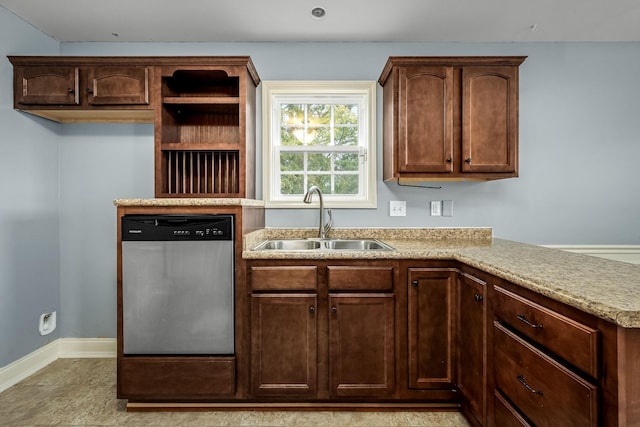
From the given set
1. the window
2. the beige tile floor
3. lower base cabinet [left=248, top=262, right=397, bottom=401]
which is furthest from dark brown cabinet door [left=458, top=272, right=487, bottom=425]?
the window

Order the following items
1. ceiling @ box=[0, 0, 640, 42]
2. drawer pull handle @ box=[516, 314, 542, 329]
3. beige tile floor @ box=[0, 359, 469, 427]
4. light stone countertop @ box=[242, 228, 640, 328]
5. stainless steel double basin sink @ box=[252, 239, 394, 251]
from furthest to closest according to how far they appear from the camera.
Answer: stainless steel double basin sink @ box=[252, 239, 394, 251]
ceiling @ box=[0, 0, 640, 42]
beige tile floor @ box=[0, 359, 469, 427]
drawer pull handle @ box=[516, 314, 542, 329]
light stone countertop @ box=[242, 228, 640, 328]

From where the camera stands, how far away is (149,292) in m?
1.88

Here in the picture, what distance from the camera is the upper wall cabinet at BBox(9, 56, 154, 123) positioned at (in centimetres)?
225

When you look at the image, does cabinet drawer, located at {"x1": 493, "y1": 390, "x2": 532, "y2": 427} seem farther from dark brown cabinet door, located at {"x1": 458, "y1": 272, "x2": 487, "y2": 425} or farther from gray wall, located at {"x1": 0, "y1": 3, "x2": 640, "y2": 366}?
gray wall, located at {"x1": 0, "y1": 3, "x2": 640, "y2": 366}

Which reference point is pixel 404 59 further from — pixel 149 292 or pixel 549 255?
pixel 149 292

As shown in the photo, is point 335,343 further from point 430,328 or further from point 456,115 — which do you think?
point 456,115

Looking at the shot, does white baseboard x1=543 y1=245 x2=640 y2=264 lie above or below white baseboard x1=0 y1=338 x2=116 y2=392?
above

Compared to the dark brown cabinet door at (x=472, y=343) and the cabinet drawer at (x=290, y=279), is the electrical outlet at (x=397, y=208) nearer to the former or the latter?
the dark brown cabinet door at (x=472, y=343)

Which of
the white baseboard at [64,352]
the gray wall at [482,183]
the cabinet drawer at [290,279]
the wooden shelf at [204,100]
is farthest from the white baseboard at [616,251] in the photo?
the white baseboard at [64,352]

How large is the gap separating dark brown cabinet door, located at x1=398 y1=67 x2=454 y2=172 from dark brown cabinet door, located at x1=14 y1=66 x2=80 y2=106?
226cm

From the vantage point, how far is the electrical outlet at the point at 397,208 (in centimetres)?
264

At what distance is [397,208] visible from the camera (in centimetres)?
264

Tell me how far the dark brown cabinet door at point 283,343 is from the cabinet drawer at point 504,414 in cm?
93

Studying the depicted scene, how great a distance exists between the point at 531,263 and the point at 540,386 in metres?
0.54
